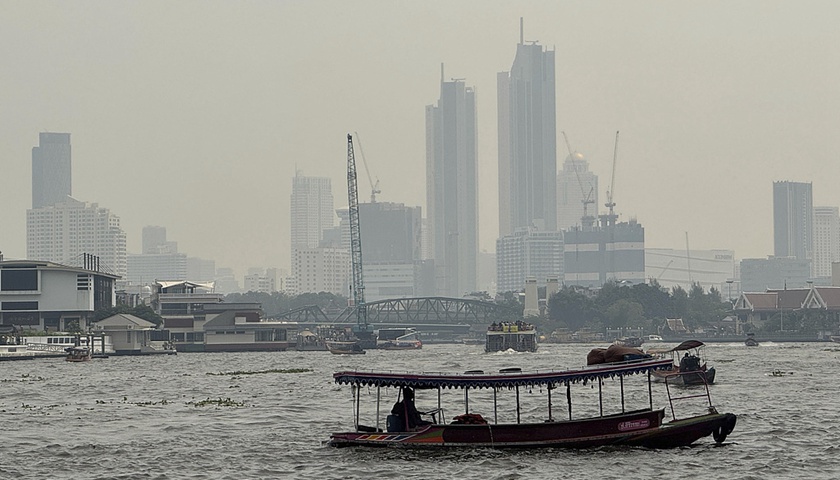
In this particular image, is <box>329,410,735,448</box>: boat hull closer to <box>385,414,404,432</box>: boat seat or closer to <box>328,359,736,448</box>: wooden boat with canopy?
<box>328,359,736,448</box>: wooden boat with canopy

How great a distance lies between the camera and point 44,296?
533 feet

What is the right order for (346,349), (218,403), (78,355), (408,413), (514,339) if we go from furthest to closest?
(514,339), (346,349), (78,355), (218,403), (408,413)

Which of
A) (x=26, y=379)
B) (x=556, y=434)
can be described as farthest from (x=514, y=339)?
(x=556, y=434)

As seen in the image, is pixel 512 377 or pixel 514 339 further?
pixel 514 339

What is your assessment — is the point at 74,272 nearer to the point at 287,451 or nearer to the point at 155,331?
the point at 155,331

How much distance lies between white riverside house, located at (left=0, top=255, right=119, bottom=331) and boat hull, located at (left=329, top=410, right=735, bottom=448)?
120081 mm

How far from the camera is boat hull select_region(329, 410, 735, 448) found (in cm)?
4834

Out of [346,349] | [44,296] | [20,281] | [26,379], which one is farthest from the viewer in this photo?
[346,349]

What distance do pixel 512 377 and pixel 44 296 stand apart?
123451mm

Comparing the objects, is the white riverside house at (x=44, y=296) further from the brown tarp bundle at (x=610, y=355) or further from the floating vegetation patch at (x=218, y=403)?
the brown tarp bundle at (x=610, y=355)

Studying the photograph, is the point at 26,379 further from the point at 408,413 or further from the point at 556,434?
the point at 556,434

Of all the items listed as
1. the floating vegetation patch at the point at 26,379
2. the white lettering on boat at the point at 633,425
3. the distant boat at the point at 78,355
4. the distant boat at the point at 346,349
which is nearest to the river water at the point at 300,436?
the white lettering on boat at the point at 633,425

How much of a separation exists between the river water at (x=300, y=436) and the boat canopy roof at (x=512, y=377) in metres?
2.47

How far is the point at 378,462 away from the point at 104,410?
27368 millimetres
